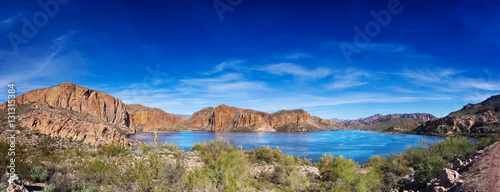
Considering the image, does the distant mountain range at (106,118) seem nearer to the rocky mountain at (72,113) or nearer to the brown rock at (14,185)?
the rocky mountain at (72,113)

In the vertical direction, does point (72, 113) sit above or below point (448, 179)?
above

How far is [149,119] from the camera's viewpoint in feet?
499

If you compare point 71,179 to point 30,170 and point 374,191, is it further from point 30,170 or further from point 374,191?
point 374,191

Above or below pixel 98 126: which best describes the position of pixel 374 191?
below

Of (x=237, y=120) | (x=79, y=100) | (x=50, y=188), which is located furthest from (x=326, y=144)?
(x=237, y=120)

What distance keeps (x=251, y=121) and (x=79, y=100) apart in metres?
108

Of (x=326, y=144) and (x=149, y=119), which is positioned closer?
(x=326, y=144)

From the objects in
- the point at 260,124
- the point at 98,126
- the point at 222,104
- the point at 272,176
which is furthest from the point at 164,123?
the point at 272,176

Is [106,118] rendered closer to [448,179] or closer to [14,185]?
[14,185]

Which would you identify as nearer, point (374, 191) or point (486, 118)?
point (374, 191)

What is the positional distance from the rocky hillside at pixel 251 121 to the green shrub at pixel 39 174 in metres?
145

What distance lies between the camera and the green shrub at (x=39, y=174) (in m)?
7.61

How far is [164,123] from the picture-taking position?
157 m

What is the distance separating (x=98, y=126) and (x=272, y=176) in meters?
33.0
